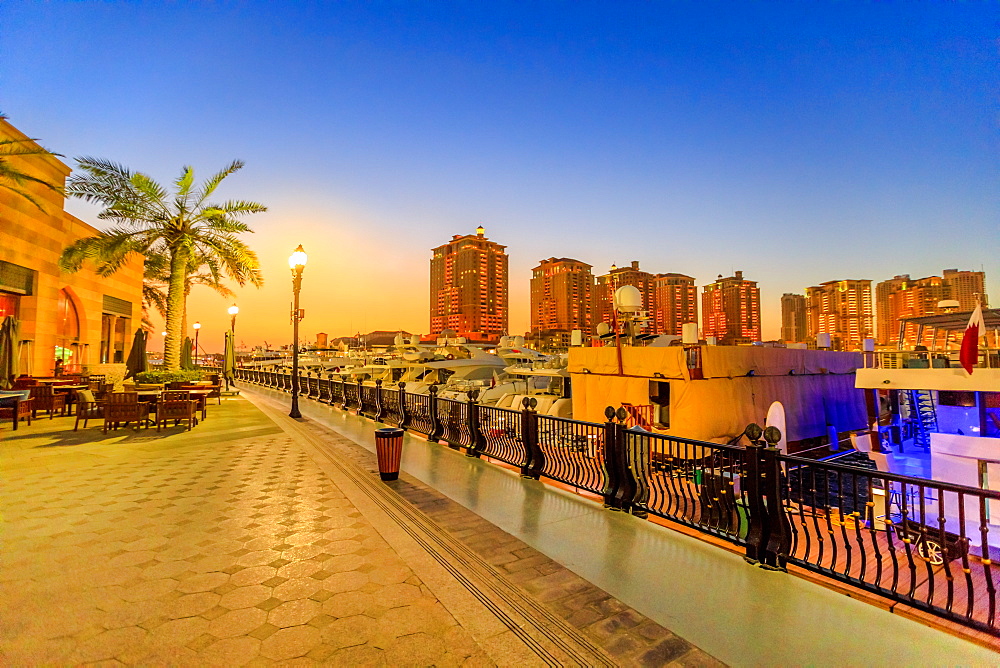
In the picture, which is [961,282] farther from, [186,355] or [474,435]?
[186,355]

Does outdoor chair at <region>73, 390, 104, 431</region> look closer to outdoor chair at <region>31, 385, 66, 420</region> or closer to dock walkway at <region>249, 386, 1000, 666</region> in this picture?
outdoor chair at <region>31, 385, 66, 420</region>

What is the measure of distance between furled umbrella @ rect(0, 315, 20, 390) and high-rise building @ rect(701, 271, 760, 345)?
Result: 377 ft

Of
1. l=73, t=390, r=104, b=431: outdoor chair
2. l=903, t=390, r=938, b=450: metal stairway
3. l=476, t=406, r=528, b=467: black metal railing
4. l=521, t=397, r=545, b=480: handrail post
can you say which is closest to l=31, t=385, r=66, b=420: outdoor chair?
l=73, t=390, r=104, b=431: outdoor chair

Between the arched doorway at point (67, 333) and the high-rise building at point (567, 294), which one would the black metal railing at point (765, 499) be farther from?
the high-rise building at point (567, 294)

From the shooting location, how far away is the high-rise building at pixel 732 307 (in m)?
109

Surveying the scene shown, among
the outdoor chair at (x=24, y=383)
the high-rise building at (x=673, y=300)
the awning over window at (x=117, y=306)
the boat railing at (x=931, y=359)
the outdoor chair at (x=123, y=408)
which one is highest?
the high-rise building at (x=673, y=300)

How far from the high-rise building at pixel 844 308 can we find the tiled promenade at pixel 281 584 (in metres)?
86.1

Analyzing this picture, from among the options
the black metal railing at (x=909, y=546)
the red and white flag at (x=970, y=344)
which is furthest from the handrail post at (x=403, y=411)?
the red and white flag at (x=970, y=344)

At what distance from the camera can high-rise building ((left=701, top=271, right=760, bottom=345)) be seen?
108750mm

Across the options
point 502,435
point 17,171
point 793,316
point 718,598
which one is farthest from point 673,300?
point 718,598

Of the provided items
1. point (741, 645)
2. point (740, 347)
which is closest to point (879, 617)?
point (741, 645)

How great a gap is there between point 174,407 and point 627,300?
14448mm

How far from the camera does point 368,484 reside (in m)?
7.01

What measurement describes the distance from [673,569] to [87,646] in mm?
4526
